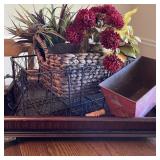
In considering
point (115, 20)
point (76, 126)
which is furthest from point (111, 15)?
point (76, 126)

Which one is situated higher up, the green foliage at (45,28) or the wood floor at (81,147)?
the green foliage at (45,28)

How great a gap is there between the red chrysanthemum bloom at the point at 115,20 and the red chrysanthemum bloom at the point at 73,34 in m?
0.08

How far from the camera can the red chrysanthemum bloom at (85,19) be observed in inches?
26.3

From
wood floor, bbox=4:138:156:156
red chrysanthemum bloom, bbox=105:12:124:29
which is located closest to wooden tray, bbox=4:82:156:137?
wood floor, bbox=4:138:156:156

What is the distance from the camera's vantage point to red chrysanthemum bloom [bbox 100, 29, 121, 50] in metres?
0.67

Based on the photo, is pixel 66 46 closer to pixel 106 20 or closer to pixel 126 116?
pixel 106 20

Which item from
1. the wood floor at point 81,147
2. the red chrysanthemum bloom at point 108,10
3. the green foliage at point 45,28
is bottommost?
the wood floor at point 81,147

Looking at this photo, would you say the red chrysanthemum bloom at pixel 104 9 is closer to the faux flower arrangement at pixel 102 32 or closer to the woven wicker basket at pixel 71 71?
the faux flower arrangement at pixel 102 32

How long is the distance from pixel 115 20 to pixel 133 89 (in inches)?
7.7

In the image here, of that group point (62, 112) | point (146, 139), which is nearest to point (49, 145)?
point (62, 112)

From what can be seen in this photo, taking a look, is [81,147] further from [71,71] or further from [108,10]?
[108,10]

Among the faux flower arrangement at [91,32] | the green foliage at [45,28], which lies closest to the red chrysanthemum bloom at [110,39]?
the faux flower arrangement at [91,32]

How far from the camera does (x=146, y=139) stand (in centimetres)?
67

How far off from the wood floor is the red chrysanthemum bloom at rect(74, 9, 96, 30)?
0.90ft
